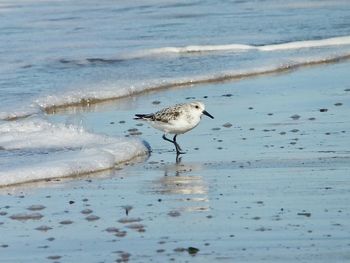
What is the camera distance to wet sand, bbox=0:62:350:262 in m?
6.45

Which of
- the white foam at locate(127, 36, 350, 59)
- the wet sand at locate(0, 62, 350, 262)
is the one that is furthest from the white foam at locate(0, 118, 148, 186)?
the white foam at locate(127, 36, 350, 59)

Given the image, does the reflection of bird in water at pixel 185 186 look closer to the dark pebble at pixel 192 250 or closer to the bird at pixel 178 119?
the bird at pixel 178 119

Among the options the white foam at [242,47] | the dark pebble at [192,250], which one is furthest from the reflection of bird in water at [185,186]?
the white foam at [242,47]

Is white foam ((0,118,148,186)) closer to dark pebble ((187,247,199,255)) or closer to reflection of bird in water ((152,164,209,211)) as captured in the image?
reflection of bird in water ((152,164,209,211))

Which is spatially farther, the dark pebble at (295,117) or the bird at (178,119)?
the dark pebble at (295,117)

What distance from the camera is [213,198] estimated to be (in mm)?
7758

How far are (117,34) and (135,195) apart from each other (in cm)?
1116

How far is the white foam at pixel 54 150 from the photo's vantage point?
8.80 m

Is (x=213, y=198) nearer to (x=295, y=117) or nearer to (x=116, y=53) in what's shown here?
(x=295, y=117)

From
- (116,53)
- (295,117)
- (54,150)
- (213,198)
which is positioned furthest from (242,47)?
(213,198)

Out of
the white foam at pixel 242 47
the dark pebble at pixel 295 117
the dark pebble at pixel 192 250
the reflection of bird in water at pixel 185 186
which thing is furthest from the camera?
the white foam at pixel 242 47

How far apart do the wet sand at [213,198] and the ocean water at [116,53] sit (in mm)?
545

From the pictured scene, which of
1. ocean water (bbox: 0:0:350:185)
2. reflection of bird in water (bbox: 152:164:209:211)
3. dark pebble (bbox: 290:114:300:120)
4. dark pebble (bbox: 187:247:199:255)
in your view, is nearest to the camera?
dark pebble (bbox: 187:247:199:255)

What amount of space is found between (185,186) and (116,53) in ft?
27.4
